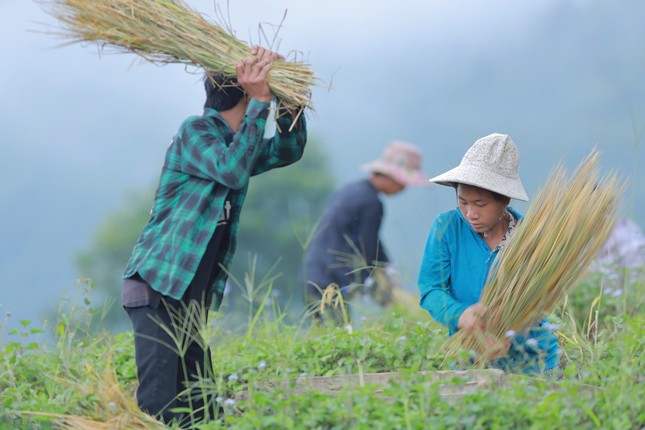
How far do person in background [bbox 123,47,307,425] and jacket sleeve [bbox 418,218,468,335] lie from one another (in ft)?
2.35

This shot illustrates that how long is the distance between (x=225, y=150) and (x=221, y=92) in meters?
0.32

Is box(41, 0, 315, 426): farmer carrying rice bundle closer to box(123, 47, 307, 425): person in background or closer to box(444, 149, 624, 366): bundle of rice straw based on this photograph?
box(123, 47, 307, 425): person in background

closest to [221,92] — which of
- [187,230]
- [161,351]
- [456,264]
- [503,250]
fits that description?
[187,230]

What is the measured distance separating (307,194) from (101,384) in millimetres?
21274

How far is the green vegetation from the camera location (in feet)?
9.43

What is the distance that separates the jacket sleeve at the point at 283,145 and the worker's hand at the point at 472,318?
89cm

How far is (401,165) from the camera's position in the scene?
677cm

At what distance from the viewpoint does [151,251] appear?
355cm

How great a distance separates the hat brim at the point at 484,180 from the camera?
3396 mm

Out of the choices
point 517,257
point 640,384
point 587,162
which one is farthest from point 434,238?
point 640,384

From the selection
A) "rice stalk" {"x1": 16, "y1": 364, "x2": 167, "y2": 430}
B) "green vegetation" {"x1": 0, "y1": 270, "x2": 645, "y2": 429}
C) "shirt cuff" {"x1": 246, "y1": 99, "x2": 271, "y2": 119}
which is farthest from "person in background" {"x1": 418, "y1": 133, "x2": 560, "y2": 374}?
"rice stalk" {"x1": 16, "y1": 364, "x2": 167, "y2": 430}

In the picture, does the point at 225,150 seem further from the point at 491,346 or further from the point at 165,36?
the point at 491,346

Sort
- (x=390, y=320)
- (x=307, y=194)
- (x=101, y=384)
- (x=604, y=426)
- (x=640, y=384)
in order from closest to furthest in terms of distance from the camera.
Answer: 1. (x=604, y=426)
2. (x=640, y=384)
3. (x=101, y=384)
4. (x=390, y=320)
5. (x=307, y=194)

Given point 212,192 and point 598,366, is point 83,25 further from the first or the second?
point 598,366
